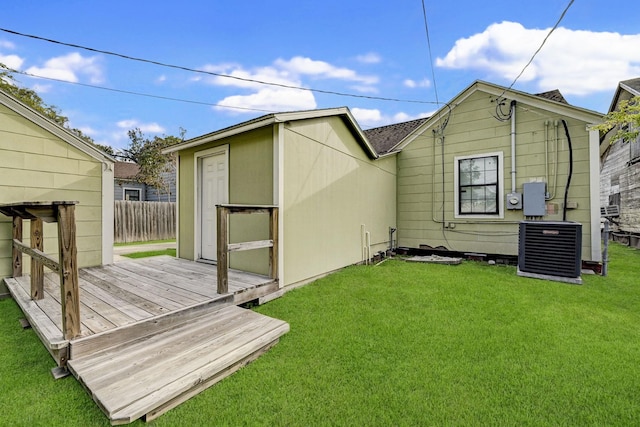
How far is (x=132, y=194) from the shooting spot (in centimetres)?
1766

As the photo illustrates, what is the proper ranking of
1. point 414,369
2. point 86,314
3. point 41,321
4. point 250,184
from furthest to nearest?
1. point 250,184
2. point 86,314
3. point 41,321
4. point 414,369

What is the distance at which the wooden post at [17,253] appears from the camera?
3807 mm

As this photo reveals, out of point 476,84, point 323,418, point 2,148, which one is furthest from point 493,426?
point 476,84

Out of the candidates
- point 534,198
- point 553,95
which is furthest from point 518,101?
point 534,198

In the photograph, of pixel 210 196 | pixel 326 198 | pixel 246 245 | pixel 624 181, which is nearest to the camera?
pixel 246 245

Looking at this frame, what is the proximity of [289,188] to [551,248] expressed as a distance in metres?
4.85

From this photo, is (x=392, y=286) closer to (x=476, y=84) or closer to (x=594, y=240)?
(x=594, y=240)

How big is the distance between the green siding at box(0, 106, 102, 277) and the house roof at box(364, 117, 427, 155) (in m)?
7.06

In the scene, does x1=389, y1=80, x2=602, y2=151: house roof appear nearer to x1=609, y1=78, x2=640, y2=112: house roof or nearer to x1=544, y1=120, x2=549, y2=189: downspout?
x1=544, y1=120, x2=549, y2=189: downspout

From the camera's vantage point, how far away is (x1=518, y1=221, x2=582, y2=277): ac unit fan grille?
482 centimetres

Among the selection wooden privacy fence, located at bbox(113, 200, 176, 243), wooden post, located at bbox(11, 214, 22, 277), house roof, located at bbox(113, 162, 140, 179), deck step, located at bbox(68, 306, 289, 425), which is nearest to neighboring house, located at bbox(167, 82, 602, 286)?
deck step, located at bbox(68, 306, 289, 425)

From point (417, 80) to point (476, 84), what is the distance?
64.1 inches

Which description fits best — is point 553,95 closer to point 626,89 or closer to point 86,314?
point 626,89

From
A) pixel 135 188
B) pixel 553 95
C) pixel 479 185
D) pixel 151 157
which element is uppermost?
pixel 151 157
